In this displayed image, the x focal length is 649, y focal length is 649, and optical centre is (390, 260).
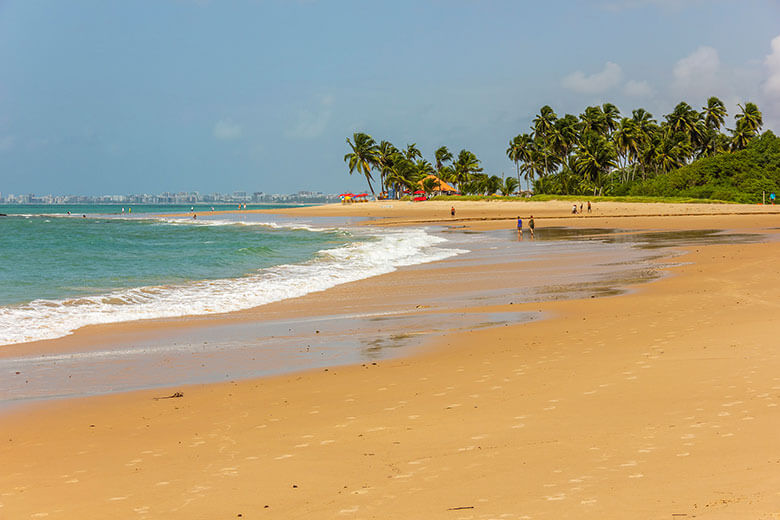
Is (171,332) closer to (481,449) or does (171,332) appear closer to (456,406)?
(456,406)

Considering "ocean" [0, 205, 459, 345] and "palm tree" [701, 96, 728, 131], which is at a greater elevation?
"palm tree" [701, 96, 728, 131]

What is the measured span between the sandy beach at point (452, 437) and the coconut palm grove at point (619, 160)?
7258 centimetres

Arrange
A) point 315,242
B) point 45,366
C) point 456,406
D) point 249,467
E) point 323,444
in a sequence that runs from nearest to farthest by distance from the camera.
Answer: point 249,467, point 323,444, point 456,406, point 45,366, point 315,242

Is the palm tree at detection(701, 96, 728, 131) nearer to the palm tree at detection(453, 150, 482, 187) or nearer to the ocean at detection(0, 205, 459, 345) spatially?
the palm tree at detection(453, 150, 482, 187)

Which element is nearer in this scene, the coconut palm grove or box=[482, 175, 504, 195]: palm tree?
the coconut palm grove

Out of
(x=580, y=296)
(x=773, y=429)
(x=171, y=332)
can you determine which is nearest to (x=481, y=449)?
(x=773, y=429)

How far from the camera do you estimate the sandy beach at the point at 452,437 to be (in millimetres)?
4387

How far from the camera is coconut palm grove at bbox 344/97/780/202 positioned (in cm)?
7694

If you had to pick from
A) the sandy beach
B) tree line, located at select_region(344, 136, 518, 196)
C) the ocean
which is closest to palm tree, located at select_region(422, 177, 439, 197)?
tree line, located at select_region(344, 136, 518, 196)

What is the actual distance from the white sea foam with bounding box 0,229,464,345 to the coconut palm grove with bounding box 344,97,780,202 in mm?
A: 63646

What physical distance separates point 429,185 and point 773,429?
384ft

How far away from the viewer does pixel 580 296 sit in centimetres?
1490

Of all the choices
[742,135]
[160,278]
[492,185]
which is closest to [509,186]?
[492,185]

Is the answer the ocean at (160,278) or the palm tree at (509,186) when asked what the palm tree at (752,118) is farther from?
the ocean at (160,278)
